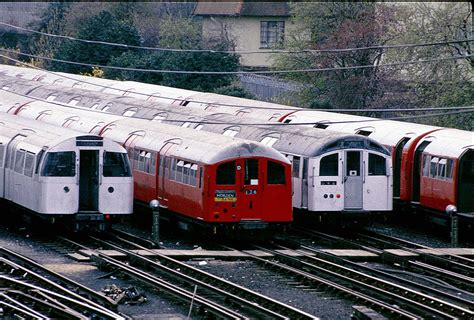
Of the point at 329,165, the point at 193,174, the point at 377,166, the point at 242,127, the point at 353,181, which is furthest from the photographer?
the point at 242,127

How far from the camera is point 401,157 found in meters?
31.4

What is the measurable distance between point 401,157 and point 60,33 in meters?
43.7

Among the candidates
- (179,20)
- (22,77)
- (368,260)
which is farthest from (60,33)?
(368,260)

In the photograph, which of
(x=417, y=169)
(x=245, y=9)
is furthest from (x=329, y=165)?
(x=245, y=9)

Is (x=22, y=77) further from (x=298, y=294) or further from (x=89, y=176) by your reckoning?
(x=298, y=294)

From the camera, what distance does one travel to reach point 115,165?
89.3ft

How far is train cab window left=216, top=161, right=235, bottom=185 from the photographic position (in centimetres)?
2638

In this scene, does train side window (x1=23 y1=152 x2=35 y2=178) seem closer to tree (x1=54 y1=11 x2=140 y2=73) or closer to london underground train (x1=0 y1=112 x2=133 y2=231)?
london underground train (x1=0 y1=112 x2=133 y2=231)

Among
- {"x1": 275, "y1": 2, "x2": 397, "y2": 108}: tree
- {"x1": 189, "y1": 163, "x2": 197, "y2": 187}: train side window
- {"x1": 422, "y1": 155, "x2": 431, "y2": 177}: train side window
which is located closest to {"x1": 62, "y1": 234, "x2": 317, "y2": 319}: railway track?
{"x1": 189, "y1": 163, "x2": 197, "y2": 187}: train side window

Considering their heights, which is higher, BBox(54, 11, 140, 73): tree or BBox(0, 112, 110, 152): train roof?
BBox(54, 11, 140, 73): tree

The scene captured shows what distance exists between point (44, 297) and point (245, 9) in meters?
52.3

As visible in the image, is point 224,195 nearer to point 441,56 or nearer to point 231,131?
point 231,131

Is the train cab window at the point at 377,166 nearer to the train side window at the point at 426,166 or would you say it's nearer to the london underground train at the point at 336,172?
the london underground train at the point at 336,172

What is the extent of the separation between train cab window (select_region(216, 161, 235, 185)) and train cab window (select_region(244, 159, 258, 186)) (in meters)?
0.31
